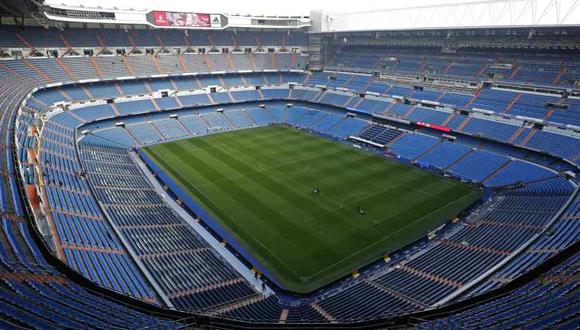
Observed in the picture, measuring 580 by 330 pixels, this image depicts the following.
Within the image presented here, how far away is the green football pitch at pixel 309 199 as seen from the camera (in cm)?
2538

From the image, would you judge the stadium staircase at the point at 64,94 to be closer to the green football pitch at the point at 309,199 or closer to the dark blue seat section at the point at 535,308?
the green football pitch at the point at 309,199

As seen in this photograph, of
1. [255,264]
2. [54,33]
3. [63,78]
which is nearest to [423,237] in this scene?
A: [255,264]

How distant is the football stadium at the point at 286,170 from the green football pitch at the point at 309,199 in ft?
0.68

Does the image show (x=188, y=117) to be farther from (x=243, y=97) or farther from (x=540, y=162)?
(x=540, y=162)

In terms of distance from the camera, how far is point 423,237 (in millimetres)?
27266

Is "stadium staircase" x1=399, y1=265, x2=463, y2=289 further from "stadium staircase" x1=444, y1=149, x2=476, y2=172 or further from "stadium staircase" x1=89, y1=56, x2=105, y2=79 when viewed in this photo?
"stadium staircase" x1=89, y1=56, x2=105, y2=79

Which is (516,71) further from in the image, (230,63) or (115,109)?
(115,109)

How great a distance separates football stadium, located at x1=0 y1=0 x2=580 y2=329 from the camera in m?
17.1

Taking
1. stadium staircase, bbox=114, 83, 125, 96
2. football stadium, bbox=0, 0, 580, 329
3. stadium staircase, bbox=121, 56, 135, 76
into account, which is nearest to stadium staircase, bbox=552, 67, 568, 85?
football stadium, bbox=0, 0, 580, 329

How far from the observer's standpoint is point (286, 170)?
39.9 m

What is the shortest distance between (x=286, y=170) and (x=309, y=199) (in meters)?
7.51

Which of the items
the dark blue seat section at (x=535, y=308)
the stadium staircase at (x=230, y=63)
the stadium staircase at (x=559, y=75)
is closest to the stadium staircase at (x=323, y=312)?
the dark blue seat section at (x=535, y=308)

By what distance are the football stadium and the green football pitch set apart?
208 millimetres

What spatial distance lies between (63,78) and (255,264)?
3954 cm
